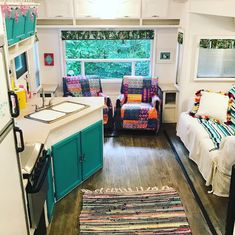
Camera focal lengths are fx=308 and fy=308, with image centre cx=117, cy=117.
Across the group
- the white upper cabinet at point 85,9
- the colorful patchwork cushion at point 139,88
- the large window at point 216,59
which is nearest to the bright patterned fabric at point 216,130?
the large window at point 216,59

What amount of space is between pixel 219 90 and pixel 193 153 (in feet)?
5.24

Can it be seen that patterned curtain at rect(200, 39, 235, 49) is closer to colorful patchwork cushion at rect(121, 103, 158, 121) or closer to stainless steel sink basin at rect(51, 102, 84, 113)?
colorful patchwork cushion at rect(121, 103, 158, 121)

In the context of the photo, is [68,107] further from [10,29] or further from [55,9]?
[55,9]

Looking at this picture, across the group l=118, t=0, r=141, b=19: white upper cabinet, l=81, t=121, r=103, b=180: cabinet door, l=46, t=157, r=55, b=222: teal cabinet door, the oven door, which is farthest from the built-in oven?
l=118, t=0, r=141, b=19: white upper cabinet

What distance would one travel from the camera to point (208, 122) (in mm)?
4539

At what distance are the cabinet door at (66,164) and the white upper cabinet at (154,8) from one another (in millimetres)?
2703

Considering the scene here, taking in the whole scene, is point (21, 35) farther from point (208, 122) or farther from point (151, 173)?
point (208, 122)

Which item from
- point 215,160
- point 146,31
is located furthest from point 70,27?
point 215,160

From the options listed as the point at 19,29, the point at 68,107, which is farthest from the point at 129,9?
the point at 19,29

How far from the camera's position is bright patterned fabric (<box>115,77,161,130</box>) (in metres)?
5.21

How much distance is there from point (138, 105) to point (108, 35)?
1.44m

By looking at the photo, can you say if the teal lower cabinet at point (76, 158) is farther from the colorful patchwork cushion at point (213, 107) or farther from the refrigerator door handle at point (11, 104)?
the colorful patchwork cushion at point (213, 107)

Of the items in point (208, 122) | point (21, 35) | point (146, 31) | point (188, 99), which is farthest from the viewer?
point (146, 31)

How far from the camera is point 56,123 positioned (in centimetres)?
331
